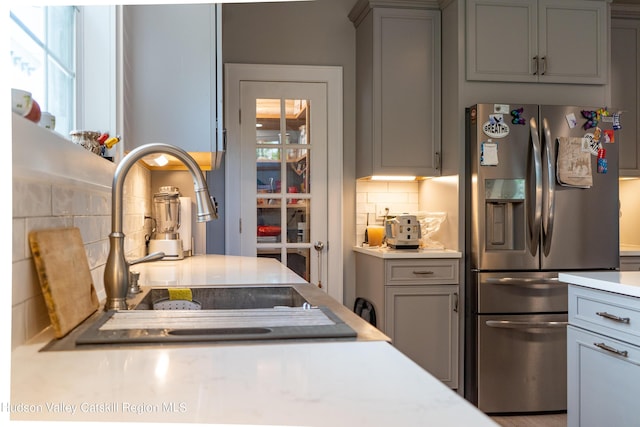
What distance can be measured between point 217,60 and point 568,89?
2.25 meters

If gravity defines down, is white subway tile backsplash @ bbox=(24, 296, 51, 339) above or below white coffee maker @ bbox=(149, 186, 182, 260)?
below

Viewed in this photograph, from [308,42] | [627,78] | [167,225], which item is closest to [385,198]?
[308,42]

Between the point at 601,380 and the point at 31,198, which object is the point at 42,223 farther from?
the point at 601,380

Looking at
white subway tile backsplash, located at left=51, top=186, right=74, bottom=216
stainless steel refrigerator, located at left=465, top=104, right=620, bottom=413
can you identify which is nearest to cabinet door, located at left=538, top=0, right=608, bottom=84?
stainless steel refrigerator, located at left=465, top=104, right=620, bottom=413

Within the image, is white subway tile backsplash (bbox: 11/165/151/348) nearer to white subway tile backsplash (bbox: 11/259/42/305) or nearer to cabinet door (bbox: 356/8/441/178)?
white subway tile backsplash (bbox: 11/259/42/305)

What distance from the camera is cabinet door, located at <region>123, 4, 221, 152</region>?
7.86ft

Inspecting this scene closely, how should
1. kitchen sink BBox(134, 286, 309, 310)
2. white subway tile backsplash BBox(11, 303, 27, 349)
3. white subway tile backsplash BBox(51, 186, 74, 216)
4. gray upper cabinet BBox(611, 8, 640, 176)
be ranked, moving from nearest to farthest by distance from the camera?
white subway tile backsplash BBox(11, 303, 27, 349) < white subway tile backsplash BBox(51, 186, 74, 216) < kitchen sink BBox(134, 286, 309, 310) < gray upper cabinet BBox(611, 8, 640, 176)

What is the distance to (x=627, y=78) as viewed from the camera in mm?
3988

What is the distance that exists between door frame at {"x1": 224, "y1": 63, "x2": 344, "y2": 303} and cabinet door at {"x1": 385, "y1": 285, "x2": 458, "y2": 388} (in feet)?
2.32

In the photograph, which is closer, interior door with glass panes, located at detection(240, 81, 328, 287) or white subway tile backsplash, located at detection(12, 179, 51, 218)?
white subway tile backsplash, located at detection(12, 179, 51, 218)

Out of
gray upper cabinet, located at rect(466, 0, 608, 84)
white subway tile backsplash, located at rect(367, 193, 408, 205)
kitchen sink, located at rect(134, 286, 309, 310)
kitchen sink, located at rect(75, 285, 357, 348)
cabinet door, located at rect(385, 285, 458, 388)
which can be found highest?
gray upper cabinet, located at rect(466, 0, 608, 84)

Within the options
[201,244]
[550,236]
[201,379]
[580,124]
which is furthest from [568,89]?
[201,379]

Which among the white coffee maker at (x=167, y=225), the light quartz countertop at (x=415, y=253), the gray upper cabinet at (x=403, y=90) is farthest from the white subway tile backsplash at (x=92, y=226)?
the gray upper cabinet at (x=403, y=90)

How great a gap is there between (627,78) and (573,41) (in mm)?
781
